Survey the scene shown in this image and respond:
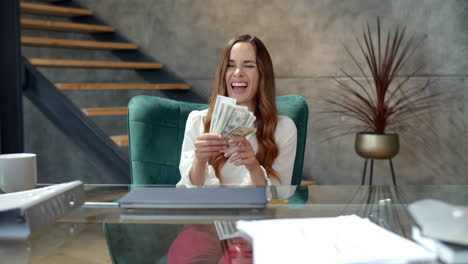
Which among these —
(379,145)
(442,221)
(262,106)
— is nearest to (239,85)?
Answer: (262,106)

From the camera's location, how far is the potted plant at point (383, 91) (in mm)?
4051

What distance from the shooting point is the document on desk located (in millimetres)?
830

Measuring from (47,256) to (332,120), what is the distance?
3.97 meters

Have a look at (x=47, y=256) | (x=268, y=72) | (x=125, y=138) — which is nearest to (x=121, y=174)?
(x=125, y=138)

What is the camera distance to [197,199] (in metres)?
1.29

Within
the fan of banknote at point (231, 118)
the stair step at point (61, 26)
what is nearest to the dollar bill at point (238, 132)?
the fan of banknote at point (231, 118)

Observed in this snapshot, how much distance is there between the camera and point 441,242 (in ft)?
2.60

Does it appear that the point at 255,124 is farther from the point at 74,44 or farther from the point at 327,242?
the point at 74,44

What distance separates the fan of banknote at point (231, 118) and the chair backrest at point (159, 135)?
0.49 m

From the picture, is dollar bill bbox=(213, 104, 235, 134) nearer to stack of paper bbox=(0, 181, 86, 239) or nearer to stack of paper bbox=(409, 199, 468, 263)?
stack of paper bbox=(0, 181, 86, 239)

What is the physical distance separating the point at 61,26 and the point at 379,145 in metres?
3.15

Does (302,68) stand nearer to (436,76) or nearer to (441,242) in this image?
(436,76)

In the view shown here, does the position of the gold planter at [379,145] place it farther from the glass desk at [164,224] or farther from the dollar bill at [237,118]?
the glass desk at [164,224]

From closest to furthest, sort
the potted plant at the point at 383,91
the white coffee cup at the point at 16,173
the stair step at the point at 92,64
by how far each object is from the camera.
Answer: the white coffee cup at the point at 16,173 < the potted plant at the point at 383,91 < the stair step at the point at 92,64
